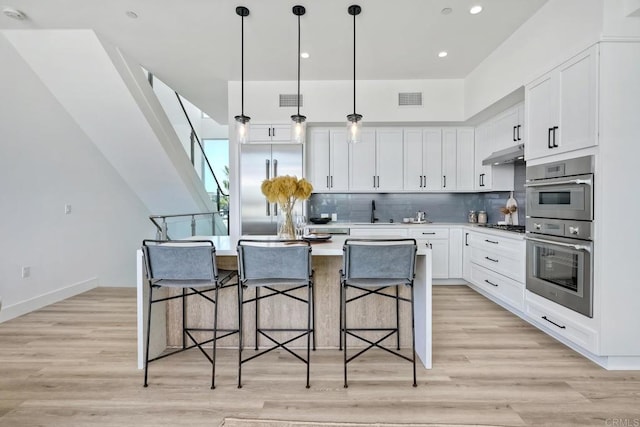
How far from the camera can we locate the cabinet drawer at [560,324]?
2.34m

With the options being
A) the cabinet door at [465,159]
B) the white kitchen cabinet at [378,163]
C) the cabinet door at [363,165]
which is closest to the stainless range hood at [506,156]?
the cabinet door at [465,159]

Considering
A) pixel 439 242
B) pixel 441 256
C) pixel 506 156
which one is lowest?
pixel 441 256

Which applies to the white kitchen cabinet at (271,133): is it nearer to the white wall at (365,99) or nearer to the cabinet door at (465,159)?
the white wall at (365,99)

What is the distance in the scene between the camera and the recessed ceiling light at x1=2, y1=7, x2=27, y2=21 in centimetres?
291

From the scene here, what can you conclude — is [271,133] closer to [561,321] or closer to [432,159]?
[432,159]

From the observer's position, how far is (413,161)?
4805 mm

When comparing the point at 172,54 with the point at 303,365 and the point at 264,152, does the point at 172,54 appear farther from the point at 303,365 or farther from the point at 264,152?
the point at 303,365

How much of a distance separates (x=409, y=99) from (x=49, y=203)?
4.89m

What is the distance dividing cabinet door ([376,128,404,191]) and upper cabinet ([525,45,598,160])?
190 cm

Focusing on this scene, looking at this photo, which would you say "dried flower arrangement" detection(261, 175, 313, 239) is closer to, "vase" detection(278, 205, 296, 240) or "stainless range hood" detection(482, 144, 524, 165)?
"vase" detection(278, 205, 296, 240)

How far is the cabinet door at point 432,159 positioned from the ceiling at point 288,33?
84cm

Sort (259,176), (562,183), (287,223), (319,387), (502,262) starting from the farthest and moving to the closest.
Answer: (259,176)
(502,262)
(287,223)
(562,183)
(319,387)

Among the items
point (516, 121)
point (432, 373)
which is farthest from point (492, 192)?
point (432, 373)

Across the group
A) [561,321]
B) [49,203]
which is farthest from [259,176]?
[561,321]
